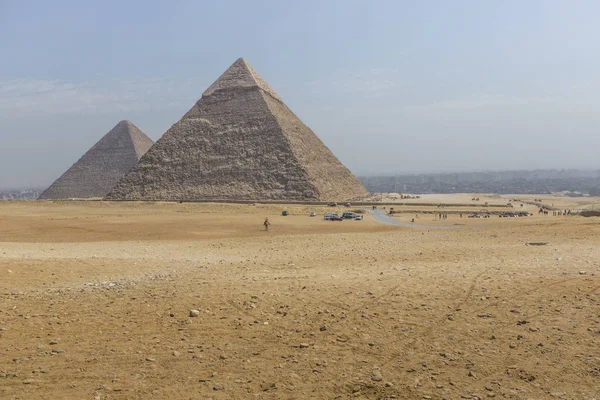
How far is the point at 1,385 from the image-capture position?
500 centimetres

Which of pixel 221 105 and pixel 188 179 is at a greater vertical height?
pixel 221 105

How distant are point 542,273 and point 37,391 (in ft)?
27.3

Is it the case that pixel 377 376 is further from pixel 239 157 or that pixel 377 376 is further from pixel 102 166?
pixel 102 166

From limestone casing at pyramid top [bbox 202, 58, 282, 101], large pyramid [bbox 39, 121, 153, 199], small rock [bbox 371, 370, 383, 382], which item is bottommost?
small rock [bbox 371, 370, 383, 382]

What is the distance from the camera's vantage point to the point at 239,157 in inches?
3531

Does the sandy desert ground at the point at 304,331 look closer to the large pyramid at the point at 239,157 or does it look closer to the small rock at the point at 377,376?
the small rock at the point at 377,376

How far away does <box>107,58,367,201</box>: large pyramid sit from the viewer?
Answer: 82.1 meters

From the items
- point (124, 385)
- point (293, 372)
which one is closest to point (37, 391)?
point (124, 385)

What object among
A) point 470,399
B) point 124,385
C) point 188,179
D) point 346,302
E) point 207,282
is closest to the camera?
point 470,399

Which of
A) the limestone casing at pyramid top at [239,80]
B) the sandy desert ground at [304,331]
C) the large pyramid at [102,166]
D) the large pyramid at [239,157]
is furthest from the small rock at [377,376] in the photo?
the large pyramid at [102,166]

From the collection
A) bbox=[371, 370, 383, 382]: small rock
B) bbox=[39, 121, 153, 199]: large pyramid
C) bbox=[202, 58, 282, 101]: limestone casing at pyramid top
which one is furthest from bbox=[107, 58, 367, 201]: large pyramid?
bbox=[371, 370, 383, 382]: small rock

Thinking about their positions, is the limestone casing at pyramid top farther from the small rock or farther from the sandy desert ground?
the small rock

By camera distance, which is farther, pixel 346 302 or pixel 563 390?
pixel 346 302

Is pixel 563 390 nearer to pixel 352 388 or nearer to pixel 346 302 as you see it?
pixel 352 388
